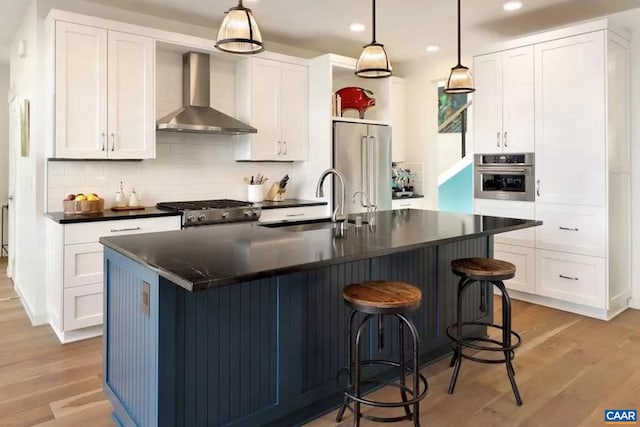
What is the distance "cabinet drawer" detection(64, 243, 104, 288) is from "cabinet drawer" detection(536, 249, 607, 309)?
12.6 feet

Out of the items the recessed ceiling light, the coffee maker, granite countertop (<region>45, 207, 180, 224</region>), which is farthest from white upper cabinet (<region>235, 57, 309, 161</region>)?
the recessed ceiling light

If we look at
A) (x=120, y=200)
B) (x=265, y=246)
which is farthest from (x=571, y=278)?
(x=120, y=200)

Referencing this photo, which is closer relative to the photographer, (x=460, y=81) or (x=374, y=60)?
(x=374, y=60)

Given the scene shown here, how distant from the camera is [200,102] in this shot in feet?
14.5

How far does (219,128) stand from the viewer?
13.9ft

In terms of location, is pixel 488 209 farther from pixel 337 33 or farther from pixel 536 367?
pixel 337 33

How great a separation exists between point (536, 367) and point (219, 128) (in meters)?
3.19

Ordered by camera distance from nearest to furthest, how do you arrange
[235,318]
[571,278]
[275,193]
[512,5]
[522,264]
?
[235,318]
[512,5]
[571,278]
[522,264]
[275,193]

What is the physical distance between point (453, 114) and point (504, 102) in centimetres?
177

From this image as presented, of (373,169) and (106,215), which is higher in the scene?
(373,169)

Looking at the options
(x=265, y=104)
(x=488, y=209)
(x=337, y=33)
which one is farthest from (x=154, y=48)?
(x=488, y=209)

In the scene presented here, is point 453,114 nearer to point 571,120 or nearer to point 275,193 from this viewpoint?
point 571,120

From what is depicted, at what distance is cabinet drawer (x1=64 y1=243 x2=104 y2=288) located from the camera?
11.1 ft

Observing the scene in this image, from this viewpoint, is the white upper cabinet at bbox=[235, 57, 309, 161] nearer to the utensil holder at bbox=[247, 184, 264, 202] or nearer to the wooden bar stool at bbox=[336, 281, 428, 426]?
the utensil holder at bbox=[247, 184, 264, 202]
